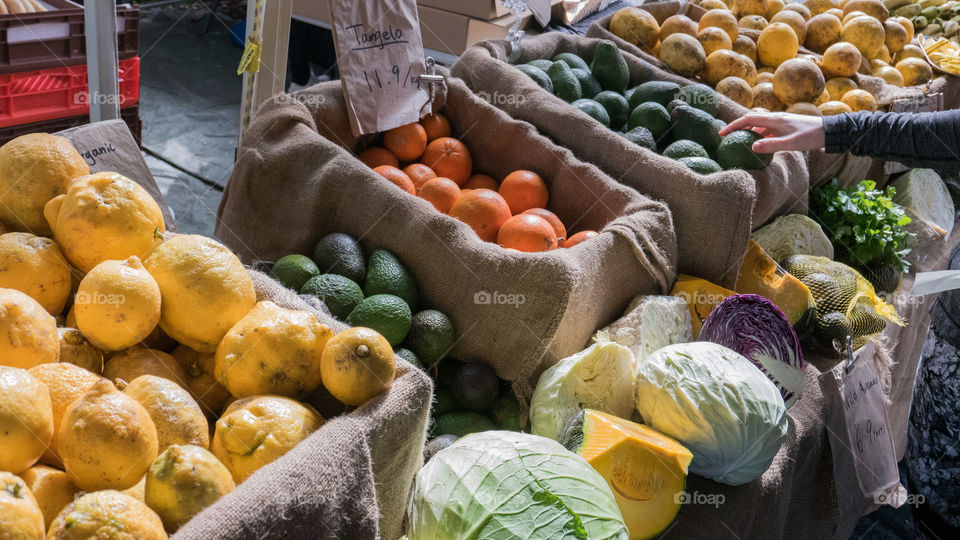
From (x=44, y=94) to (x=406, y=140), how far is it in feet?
4.47

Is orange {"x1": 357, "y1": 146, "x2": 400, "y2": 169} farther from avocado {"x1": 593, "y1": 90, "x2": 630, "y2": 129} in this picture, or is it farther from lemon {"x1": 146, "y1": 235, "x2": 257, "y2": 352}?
lemon {"x1": 146, "y1": 235, "x2": 257, "y2": 352}

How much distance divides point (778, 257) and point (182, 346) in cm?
219

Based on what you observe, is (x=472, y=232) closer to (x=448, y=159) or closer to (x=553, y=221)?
(x=553, y=221)

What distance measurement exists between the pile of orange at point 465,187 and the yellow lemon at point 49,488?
135cm

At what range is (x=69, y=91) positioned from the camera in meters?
2.63

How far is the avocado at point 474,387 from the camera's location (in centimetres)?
192

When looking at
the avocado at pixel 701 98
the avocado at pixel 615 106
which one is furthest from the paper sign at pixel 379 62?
the avocado at pixel 701 98

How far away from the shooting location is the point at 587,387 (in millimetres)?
1840

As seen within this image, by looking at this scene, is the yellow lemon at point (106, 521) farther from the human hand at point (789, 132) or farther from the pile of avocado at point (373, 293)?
Answer: the human hand at point (789, 132)

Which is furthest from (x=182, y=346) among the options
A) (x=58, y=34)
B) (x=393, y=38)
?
(x=58, y=34)

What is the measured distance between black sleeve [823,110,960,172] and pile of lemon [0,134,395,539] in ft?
6.25

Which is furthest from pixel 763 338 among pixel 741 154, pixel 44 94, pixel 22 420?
pixel 44 94

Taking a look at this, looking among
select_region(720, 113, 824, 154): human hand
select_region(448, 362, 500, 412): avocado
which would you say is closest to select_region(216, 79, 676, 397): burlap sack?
select_region(448, 362, 500, 412): avocado

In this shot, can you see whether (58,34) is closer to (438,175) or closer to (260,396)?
(438,175)
